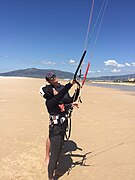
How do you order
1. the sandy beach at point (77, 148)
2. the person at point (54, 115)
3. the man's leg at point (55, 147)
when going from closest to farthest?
the person at point (54, 115) < the man's leg at point (55, 147) < the sandy beach at point (77, 148)

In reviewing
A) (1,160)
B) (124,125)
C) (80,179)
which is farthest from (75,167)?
(124,125)

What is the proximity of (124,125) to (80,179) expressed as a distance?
4595 mm

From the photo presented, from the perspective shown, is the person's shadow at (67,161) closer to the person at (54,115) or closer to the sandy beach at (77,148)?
the sandy beach at (77,148)

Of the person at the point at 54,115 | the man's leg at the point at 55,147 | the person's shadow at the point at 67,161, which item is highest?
the person at the point at 54,115

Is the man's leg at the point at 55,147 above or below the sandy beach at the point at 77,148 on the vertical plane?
above

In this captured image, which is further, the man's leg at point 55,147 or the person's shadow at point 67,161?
the person's shadow at point 67,161

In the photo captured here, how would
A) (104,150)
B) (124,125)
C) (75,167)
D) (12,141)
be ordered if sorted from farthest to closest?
(124,125) < (12,141) < (104,150) < (75,167)

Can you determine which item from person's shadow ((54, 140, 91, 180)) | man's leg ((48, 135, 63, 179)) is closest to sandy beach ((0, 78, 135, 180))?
person's shadow ((54, 140, 91, 180))

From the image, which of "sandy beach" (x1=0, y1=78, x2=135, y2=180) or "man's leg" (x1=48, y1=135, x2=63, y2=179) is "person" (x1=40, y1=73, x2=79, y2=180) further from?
"sandy beach" (x1=0, y1=78, x2=135, y2=180)

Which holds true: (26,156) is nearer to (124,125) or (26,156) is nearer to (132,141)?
(132,141)

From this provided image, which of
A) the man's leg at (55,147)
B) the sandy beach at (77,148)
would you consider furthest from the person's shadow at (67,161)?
the man's leg at (55,147)

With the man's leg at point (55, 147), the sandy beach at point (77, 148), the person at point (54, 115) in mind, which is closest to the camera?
the person at point (54, 115)

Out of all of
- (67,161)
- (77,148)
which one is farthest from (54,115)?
(77,148)

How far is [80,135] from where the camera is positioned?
7438 mm
